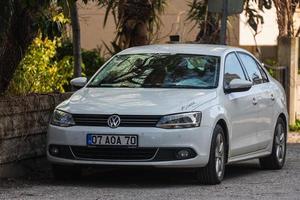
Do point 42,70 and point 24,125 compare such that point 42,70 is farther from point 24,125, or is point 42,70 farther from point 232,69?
point 232,69

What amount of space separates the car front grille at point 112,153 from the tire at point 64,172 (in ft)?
1.23

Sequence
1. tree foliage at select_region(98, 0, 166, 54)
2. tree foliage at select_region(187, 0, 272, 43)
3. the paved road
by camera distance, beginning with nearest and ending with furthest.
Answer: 1. the paved road
2. tree foliage at select_region(98, 0, 166, 54)
3. tree foliage at select_region(187, 0, 272, 43)

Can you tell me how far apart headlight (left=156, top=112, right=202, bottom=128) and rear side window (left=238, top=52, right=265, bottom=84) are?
2.19m

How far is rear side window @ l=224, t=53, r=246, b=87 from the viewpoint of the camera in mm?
11135

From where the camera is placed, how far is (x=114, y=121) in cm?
991

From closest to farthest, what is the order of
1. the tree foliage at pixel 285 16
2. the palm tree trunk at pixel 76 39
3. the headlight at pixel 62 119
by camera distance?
the headlight at pixel 62 119
the palm tree trunk at pixel 76 39
the tree foliage at pixel 285 16

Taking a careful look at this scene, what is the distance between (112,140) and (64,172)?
3.10 ft

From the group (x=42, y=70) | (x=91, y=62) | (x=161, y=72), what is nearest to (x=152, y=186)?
(x=161, y=72)

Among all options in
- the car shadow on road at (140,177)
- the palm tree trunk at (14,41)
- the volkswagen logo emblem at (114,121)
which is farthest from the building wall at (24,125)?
the volkswagen logo emblem at (114,121)

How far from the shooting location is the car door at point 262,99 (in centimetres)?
1175

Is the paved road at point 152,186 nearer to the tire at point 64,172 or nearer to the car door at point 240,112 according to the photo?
the tire at point 64,172

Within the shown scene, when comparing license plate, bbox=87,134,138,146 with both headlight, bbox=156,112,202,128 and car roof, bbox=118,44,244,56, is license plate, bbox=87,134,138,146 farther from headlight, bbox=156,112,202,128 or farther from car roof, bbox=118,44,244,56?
car roof, bbox=118,44,244,56

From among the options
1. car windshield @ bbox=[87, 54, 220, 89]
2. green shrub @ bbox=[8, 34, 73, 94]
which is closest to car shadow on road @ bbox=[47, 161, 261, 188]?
car windshield @ bbox=[87, 54, 220, 89]

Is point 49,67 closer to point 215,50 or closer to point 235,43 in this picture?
point 215,50
